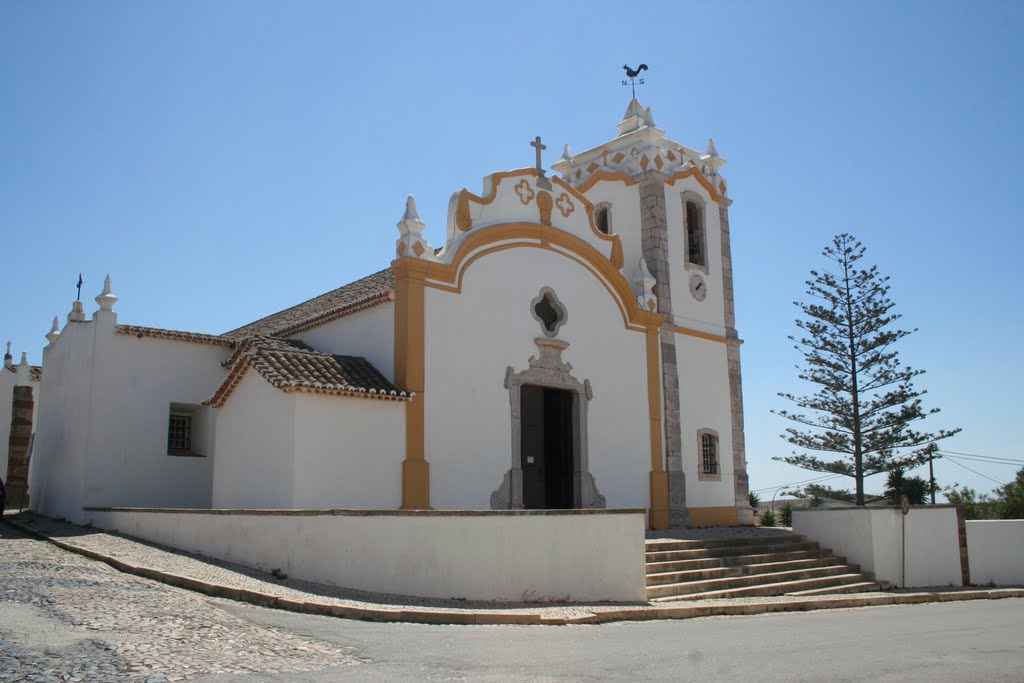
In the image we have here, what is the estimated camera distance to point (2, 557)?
1167 cm

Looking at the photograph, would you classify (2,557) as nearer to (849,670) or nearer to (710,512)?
(849,670)

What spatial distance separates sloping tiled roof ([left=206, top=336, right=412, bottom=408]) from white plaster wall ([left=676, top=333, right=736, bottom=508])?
7.45 meters

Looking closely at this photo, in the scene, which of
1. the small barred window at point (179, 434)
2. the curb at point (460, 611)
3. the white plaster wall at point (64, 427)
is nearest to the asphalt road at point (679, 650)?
the curb at point (460, 611)

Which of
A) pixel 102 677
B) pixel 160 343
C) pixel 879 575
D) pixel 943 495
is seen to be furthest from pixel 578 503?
pixel 943 495

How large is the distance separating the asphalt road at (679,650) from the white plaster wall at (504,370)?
17.8 ft

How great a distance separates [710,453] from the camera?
1978 centimetres

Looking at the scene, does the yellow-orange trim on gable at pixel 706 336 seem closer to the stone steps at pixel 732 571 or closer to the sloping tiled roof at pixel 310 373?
the stone steps at pixel 732 571

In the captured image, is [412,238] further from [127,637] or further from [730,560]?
[127,637]

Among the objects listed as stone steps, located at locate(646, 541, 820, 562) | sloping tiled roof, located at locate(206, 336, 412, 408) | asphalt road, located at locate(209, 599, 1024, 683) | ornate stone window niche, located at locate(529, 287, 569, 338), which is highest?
ornate stone window niche, located at locate(529, 287, 569, 338)

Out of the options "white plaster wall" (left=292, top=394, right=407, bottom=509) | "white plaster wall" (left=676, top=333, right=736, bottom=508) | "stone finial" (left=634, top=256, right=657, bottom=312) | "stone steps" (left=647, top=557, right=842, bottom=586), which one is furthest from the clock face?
"white plaster wall" (left=292, top=394, right=407, bottom=509)

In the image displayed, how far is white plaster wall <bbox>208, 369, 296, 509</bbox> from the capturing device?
12.9m

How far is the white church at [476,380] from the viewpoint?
1370 cm

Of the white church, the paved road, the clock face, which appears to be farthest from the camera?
the clock face

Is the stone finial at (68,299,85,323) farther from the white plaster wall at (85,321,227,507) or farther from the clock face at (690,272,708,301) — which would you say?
the clock face at (690,272,708,301)
